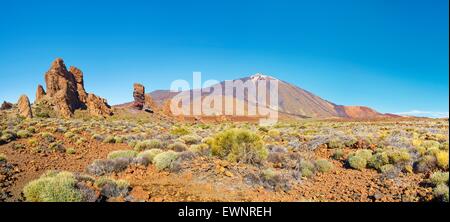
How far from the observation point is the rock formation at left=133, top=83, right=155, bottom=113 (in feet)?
207

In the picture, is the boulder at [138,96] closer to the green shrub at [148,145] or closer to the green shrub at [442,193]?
the green shrub at [148,145]

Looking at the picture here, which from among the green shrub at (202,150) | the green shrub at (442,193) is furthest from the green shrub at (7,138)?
the green shrub at (442,193)

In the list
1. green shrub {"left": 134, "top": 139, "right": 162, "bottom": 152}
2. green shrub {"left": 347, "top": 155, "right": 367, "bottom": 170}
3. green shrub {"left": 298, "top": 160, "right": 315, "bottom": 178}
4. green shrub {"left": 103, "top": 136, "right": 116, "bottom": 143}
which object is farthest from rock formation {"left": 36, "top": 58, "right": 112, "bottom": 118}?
green shrub {"left": 347, "top": 155, "right": 367, "bottom": 170}

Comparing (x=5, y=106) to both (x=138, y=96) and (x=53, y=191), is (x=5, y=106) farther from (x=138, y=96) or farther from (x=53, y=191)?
(x=53, y=191)

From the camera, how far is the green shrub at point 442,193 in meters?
6.72

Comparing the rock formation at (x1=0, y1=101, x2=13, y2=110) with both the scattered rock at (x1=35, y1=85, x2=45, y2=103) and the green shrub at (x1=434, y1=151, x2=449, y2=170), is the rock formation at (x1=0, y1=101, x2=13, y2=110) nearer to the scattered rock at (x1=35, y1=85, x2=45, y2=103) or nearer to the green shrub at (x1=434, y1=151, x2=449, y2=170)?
the scattered rock at (x1=35, y1=85, x2=45, y2=103)

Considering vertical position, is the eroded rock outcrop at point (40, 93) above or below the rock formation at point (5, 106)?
above

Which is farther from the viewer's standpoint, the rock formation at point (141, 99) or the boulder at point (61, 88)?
the rock formation at point (141, 99)

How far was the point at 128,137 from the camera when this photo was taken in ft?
63.9

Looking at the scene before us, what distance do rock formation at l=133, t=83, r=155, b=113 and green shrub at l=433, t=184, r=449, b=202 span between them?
5883cm

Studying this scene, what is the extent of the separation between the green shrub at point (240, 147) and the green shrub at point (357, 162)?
305cm

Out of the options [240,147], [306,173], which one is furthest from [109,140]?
[306,173]
